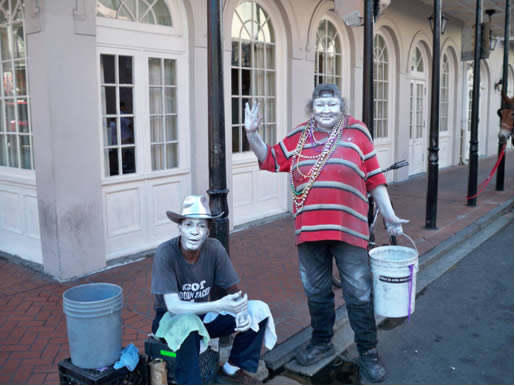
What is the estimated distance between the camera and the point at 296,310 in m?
4.98

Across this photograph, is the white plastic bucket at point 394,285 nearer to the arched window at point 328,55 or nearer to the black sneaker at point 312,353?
the black sneaker at point 312,353

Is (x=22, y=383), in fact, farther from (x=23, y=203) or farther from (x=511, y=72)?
(x=511, y=72)

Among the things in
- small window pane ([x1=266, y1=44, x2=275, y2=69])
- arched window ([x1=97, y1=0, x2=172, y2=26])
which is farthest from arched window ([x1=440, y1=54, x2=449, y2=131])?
arched window ([x1=97, y1=0, x2=172, y2=26])

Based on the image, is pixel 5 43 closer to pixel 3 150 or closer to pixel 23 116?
pixel 23 116

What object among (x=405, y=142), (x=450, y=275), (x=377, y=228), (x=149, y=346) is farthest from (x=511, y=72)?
(x=149, y=346)

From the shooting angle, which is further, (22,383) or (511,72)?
(511,72)

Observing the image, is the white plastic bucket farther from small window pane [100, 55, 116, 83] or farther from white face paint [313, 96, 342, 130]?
small window pane [100, 55, 116, 83]

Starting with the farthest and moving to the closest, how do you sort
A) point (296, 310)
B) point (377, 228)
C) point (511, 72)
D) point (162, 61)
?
point (511, 72) → point (377, 228) → point (162, 61) → point (296, 310)

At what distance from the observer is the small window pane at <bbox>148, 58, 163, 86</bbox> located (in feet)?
21.9

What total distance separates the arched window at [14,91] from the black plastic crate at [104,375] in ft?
11.6

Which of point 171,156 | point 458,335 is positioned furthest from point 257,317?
point 171,156

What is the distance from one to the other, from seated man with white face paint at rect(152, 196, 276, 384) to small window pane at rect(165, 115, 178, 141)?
3.75 metres

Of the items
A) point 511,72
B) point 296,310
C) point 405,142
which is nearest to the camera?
point 296,310

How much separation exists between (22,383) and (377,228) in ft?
19.4
